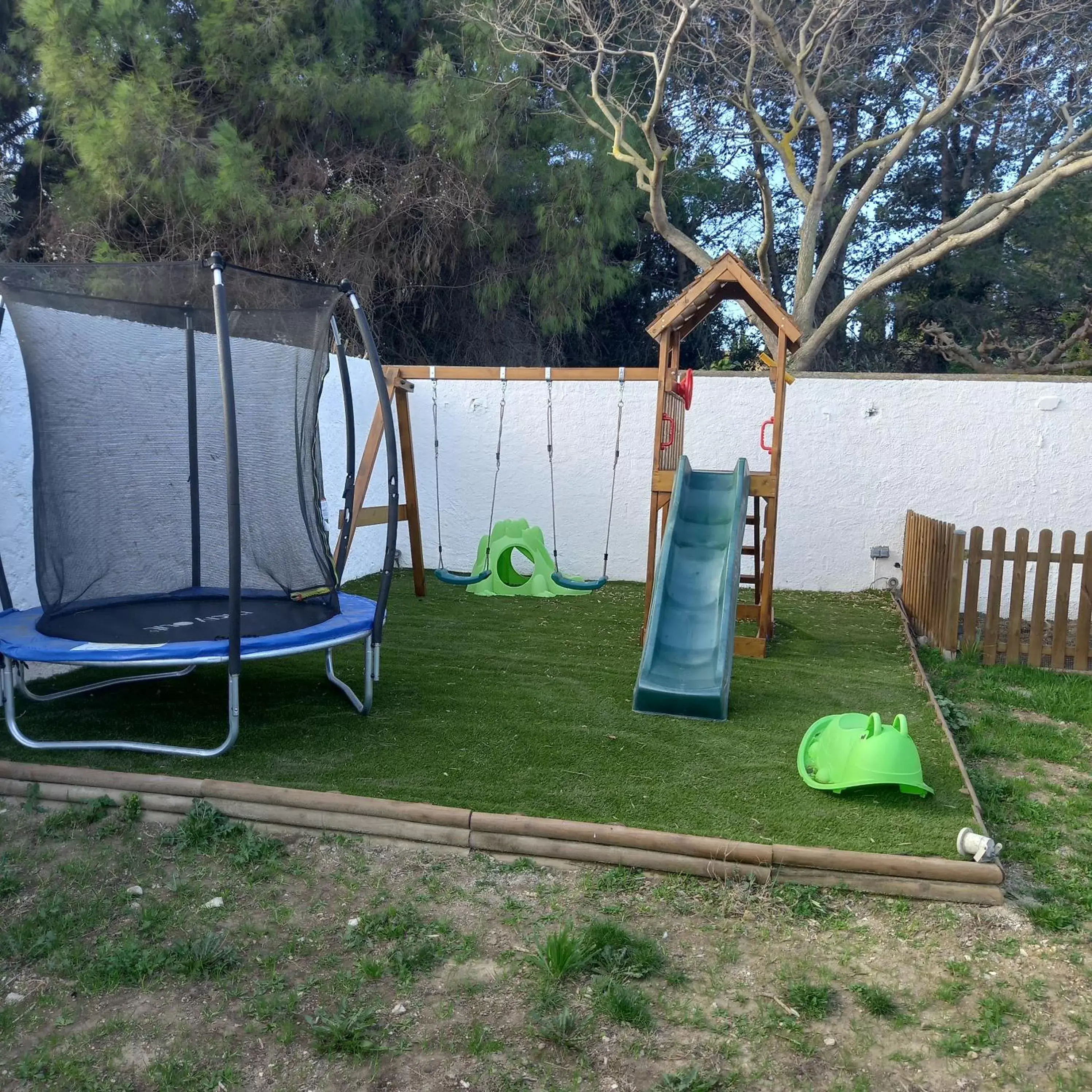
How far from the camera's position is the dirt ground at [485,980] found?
7.04 feet

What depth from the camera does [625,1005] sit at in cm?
233

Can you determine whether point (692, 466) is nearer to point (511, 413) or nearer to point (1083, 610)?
point (511, 413)

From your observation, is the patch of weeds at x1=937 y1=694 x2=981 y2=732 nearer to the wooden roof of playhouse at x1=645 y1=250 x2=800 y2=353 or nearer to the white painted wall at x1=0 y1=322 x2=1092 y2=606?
the wooden roof of playhouse at x1=645 y1=250 x2=800 y2=353

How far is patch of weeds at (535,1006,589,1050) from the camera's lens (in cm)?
222

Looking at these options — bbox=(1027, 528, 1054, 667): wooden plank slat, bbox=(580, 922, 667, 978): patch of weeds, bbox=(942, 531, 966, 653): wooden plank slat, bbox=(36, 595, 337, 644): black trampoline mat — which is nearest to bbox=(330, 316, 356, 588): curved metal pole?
bbox=(36, 595, 337, 644): black trampoline mat

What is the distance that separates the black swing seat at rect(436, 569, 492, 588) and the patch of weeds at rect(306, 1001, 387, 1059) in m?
5.37

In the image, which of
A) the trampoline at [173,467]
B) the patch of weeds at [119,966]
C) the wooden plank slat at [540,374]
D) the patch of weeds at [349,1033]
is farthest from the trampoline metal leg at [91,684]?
the wooden plank slat at [540,374]

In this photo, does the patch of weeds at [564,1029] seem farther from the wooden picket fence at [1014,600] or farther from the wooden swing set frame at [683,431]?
the wooden picket fence at [1014,600]

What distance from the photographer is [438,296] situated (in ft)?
37.8

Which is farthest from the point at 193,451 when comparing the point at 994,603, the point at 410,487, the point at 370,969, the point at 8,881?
the point at 994,603

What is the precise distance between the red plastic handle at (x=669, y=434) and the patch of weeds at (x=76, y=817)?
13.2 ft

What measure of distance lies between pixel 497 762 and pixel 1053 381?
6.51 metres

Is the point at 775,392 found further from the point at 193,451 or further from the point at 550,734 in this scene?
the point at 193,451

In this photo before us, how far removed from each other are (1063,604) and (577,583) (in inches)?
134
